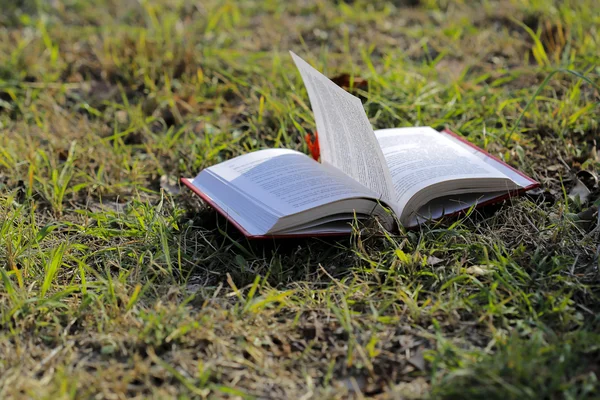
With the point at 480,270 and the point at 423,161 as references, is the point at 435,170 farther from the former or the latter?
the point at 480,270

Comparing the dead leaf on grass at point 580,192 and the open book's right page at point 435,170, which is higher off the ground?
the open book's right page at point 435,170

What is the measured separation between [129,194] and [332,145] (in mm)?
856

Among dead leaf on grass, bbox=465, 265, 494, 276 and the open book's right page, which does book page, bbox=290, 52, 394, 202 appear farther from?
dead leaf on grass, bbox=465, 265, 494, 276

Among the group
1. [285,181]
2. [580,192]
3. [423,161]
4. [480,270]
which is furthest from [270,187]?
[580,192]

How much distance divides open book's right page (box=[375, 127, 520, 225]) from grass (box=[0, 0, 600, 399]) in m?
0.10

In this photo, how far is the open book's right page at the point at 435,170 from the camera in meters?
2.02

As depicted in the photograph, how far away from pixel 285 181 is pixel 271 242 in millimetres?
195

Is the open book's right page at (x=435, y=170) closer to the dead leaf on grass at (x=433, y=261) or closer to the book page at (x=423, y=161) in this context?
the book page at (x=423, y=161)

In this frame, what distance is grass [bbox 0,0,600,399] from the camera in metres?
1.60

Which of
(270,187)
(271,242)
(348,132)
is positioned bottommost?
(271,242)

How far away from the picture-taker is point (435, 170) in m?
2.08

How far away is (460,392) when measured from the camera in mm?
1472

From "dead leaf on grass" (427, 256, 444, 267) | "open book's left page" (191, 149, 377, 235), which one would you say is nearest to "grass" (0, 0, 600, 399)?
"dead leaf on grass" (427, 256, 444, 267)

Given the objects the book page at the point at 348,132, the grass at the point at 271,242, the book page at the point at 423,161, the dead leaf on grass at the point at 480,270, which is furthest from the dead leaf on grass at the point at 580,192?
the book page at the point at 348,132
